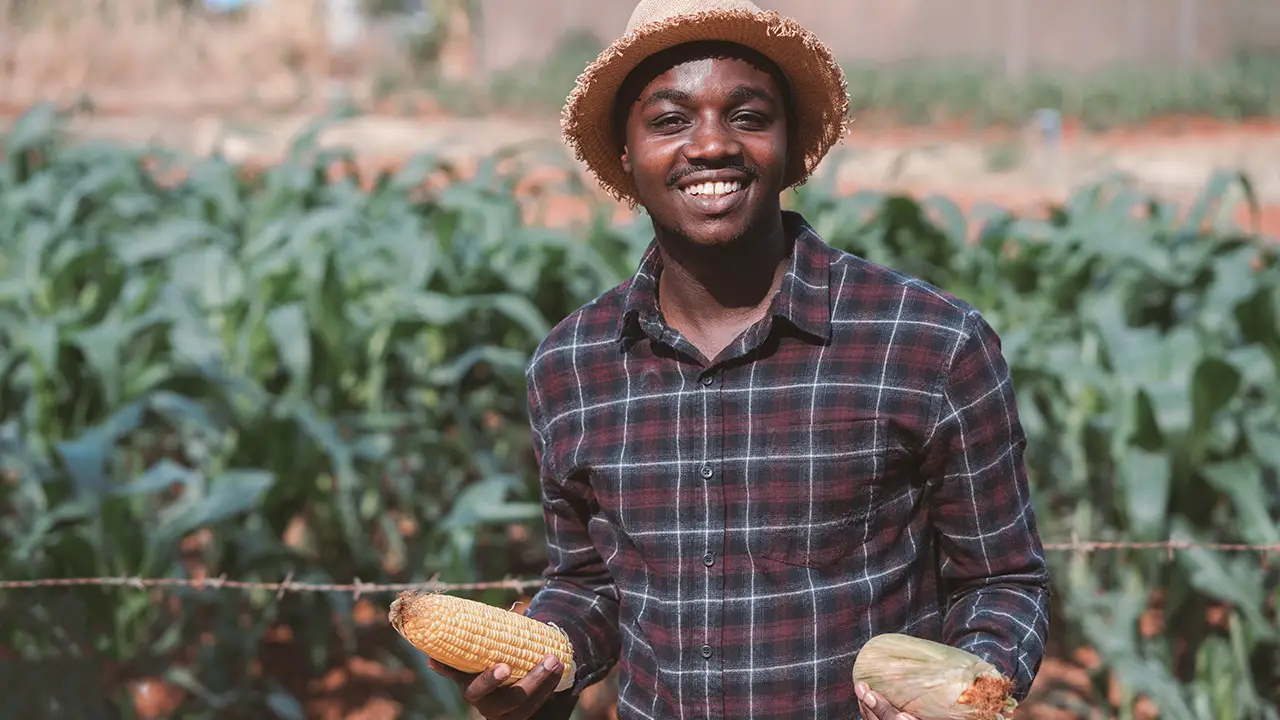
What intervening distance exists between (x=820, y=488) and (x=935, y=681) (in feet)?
0.81

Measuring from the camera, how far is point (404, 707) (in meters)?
3.17

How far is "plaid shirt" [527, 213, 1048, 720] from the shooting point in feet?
4.57

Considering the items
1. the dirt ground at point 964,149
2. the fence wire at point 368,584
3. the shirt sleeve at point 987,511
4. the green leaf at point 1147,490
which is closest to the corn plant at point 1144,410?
the green leaf at point 1147,490

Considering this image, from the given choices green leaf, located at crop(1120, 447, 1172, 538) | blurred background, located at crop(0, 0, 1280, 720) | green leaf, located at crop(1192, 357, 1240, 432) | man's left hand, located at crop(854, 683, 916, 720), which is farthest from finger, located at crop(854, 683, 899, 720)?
green leaf, located at crop(1192, 357, 1240, 432)

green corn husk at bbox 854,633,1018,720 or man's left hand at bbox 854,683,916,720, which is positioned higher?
green corn husk at bbox 854,633,1018,720

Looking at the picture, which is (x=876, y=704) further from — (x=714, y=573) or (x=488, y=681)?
(x=488, y=681)

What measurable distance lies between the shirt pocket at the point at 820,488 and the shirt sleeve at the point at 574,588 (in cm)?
23

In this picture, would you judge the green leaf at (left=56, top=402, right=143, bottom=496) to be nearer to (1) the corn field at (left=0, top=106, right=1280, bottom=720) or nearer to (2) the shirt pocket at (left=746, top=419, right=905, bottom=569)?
(1) the corn field at (left=0, top=106, right=1280, bottom=720)

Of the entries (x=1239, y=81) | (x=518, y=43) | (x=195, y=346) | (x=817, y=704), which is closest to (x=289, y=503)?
(x=195, y=346)

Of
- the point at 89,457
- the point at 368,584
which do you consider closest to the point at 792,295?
the point at 368,584

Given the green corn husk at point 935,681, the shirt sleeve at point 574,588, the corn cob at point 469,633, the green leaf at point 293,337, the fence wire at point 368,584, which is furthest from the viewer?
the green leaf at point 293,337

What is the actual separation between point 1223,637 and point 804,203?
5.17 ft

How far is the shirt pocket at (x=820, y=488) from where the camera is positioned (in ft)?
4.61

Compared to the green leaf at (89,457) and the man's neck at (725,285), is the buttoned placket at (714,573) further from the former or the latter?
the green leaf at (89,457)
